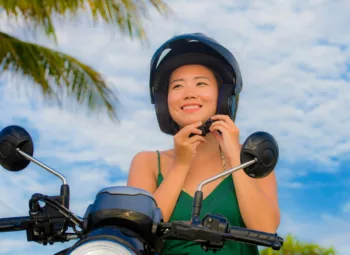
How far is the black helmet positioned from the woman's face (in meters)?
0.03

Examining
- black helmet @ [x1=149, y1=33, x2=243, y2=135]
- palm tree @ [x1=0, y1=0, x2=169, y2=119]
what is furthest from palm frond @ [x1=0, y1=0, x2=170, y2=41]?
black helmet @ [x1=149, y1=33, x2=243, y2=135]

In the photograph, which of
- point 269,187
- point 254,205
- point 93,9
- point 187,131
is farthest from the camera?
point 93,9

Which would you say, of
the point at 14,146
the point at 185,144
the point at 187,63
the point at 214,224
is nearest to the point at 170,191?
the point at 185,144

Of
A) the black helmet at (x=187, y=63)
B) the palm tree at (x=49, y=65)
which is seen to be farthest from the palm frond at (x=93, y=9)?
the black helmet at (x=187, y=63)

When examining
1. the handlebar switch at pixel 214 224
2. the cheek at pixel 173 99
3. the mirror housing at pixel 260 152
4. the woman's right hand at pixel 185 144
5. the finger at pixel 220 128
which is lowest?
the handlebar switch at pixel 214 224

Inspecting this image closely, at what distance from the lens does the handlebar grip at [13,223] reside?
2.20 meters

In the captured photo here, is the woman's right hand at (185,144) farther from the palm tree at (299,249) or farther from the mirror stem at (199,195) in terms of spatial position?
the palm tree at (299,249)

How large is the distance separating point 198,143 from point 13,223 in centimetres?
97

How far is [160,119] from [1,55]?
963 cm

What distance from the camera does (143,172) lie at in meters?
3.27

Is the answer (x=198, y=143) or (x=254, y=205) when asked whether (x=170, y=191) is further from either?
(x=254, y=205)

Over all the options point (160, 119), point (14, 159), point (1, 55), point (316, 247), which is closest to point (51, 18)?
point (1, 55)

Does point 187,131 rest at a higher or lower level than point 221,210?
higher

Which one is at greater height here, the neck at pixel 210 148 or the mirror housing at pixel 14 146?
the neck at pixel 210 148
